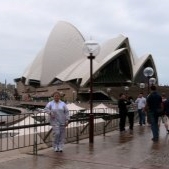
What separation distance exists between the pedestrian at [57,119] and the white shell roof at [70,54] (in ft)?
198

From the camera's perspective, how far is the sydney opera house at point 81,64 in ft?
230

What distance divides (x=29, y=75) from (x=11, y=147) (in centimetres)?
7401

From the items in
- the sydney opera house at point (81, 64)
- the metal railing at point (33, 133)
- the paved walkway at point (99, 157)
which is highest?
the sydney opera house at point (81, 64)

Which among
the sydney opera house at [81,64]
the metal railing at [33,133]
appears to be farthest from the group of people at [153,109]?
the sydney opera house at [81,64]

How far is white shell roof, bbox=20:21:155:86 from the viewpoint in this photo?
7075 cm

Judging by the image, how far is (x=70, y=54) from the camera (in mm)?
72625

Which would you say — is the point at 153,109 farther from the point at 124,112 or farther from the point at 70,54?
the point at 70,54

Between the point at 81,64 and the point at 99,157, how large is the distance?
6338 cm

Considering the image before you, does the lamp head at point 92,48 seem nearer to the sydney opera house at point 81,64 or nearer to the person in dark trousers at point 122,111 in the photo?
the person in dark trousers at point 122,111

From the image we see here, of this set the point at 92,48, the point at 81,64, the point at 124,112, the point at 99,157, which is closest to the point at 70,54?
the point at 81,64

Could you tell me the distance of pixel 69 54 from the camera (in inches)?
2862

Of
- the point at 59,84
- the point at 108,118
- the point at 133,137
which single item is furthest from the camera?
the point at 59,84

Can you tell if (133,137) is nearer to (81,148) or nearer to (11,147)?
(81,148)

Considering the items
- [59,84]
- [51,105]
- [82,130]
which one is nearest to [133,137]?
[82,130]
